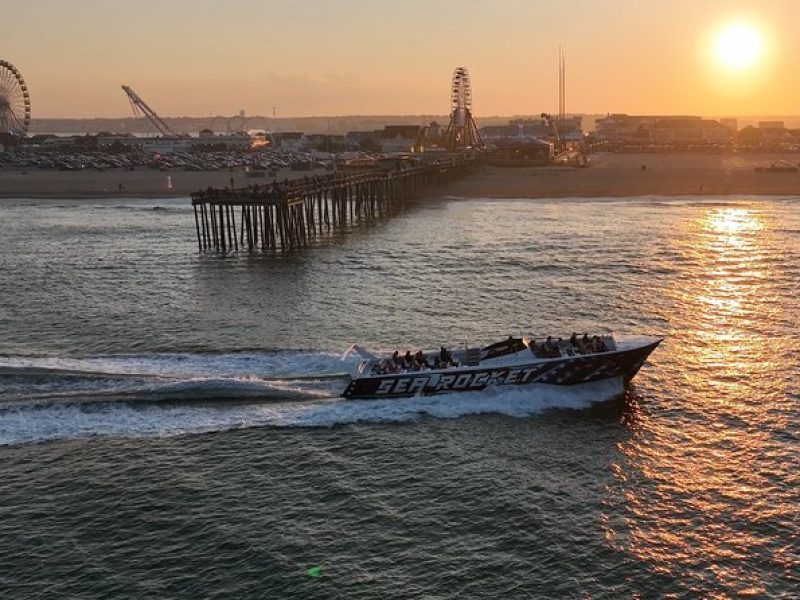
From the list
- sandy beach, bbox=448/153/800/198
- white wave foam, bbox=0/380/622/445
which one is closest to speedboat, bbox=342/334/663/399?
white wave foam, bbox=0/380/622/445

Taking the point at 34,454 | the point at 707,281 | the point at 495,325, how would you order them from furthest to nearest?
the point at 707,281, the point at 495,325, the point at 34,454

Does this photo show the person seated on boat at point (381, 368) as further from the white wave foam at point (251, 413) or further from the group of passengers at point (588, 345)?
the group of passengers at point (588, 345)

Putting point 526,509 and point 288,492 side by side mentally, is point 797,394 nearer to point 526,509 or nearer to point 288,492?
point 526,509

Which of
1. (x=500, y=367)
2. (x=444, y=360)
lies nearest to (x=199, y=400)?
(x=444, y=360)

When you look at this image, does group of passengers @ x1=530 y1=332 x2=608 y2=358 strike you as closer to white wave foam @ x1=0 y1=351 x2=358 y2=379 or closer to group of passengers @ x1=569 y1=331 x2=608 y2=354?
group of passengers @ x1=569 y1=331 x2=608 y2=354

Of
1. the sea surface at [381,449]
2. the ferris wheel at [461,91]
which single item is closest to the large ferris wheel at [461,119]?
the ferris wheel at [461,91]

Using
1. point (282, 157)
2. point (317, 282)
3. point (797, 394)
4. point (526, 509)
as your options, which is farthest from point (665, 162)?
point (526, 509)
